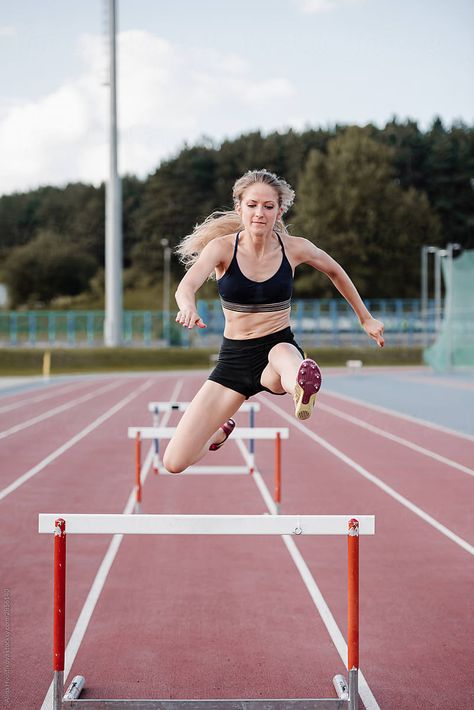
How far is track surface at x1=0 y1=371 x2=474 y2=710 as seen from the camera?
4.07 metres

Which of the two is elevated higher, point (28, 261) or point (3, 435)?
point (28, 261)

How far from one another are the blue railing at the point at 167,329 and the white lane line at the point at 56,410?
20.7m

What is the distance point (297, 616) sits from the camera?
5.00 metres

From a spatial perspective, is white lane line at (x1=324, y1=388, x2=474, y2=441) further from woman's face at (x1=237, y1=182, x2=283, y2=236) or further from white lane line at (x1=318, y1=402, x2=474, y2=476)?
woman's face at (x1=237, y1=182, x2=283, y2=236)

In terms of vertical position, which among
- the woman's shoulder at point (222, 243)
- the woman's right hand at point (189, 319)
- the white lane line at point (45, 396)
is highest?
the woman's shoulder at point (222, 243)

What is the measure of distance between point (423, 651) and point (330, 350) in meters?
38.1

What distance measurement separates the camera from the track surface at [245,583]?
4074 mm

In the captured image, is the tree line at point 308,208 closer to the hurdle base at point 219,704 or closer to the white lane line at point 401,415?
the white lane line at point 401,415

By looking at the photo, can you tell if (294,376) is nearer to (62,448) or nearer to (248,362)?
(248,362)

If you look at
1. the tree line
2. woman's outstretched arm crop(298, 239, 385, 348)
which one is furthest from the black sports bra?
the tree line

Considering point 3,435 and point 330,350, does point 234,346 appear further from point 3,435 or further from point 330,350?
point 330,350

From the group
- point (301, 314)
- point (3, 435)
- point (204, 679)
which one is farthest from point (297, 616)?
point (301, 314)

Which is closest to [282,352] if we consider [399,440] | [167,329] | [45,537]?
[45,537]

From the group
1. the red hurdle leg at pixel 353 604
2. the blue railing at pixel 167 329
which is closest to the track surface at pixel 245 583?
the red hurdle leg at pixel 353 604
